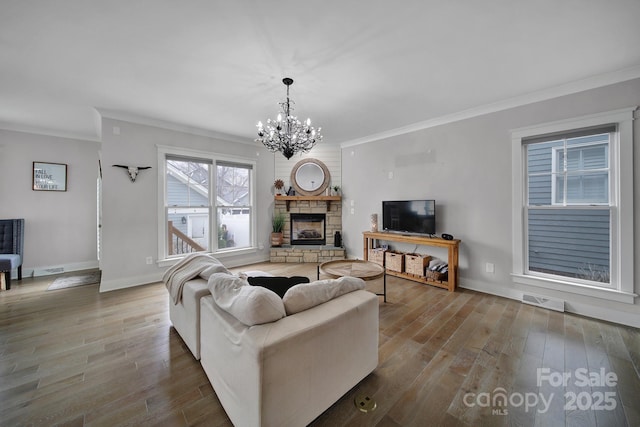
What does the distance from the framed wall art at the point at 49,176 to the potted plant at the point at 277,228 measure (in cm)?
405

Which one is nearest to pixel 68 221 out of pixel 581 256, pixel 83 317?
pixel 83 317

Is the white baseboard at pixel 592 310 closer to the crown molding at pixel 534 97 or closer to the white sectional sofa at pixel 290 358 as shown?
the crown molding at pixel 534 97

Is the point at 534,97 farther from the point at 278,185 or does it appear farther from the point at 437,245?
the point at 278,185

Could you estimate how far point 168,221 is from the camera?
4293 mm

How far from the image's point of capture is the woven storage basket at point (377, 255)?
442cm

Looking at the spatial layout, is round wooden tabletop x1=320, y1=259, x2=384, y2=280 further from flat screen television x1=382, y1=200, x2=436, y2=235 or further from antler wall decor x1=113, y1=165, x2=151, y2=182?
antler wall decor x1=113, y1=165, x2=151, y2=182

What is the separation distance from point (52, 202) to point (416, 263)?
6.76 meters

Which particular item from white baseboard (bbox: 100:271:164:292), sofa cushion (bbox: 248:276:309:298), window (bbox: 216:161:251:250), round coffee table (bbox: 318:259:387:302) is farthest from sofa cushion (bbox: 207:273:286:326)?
window (bbox: 216:161:251:250)

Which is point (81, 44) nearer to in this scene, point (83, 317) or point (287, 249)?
point (83, 317)

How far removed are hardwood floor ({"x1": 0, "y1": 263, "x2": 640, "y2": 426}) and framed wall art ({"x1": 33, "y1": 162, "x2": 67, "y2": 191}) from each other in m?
2.45

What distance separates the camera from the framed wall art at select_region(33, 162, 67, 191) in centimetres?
438

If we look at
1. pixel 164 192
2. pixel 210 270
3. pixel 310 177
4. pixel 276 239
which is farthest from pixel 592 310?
pixel 164 192

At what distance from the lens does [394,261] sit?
421 centimetres

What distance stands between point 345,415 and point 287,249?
390 centimetres
